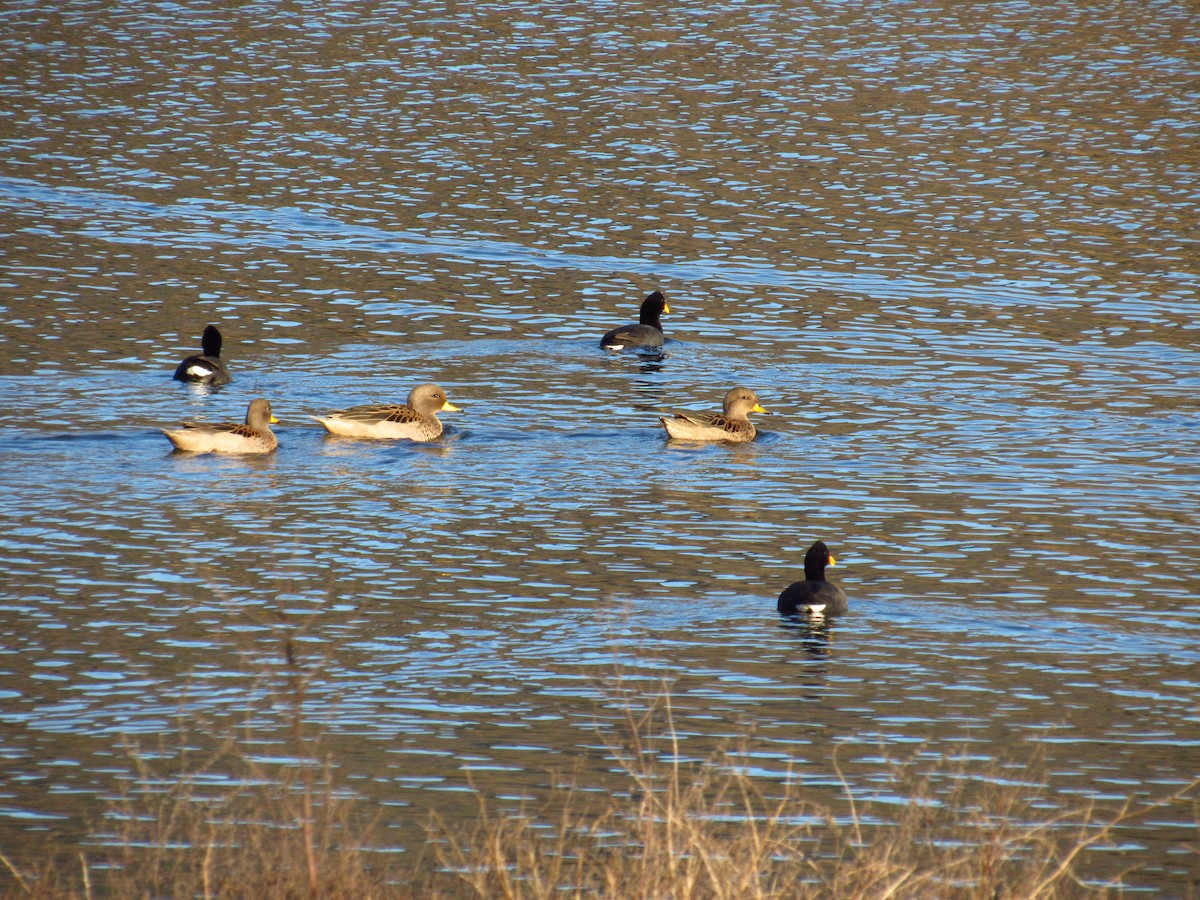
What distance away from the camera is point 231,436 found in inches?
746

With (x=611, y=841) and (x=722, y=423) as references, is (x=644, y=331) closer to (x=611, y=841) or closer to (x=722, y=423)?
(x=722, y=423)

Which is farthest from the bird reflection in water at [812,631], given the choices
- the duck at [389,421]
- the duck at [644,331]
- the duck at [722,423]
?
the duck at [644,331]

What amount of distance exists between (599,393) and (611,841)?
12.4 m

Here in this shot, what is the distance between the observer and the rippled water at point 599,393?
12453 mm

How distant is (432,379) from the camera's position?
74.8 feet

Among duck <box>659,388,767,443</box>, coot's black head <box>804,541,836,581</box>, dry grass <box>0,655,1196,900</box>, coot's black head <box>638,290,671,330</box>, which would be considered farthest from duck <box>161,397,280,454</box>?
dry grass <box>0,655,1196,900</box>

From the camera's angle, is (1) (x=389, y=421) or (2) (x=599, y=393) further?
(2) (x=599, y=393)

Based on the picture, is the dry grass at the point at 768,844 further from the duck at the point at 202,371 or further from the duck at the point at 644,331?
the duck at the point at 644,331

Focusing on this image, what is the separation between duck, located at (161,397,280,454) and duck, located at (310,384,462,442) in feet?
1.99

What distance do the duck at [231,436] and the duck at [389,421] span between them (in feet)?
1.99

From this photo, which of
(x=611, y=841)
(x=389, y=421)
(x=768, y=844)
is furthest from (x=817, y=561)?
(x=389, y=421)

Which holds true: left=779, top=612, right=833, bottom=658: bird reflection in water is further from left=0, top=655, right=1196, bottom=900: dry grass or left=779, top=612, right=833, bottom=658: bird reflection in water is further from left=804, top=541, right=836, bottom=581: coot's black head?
left=0, top=655, right=1196, bottom=900: dry grass

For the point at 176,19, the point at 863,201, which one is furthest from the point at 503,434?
the point at 176,19

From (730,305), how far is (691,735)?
15.9m
